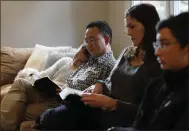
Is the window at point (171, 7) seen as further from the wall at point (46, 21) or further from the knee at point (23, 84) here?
the knee at point (23, 84)

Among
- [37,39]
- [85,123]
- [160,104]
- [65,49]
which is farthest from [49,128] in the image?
[37,39]

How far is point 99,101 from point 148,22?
0.45 meters

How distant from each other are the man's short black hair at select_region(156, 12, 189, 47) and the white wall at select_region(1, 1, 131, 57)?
228cm

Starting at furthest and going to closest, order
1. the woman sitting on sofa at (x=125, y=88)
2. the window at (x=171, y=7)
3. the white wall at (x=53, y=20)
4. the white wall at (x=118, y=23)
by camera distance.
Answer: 1. the white wall at (x=53, y=20)
2. the white wall at (x=118, y=23)
3. the window at (x=171, y=7)
4. the woman sitting on sofa at (x=125, y=88)

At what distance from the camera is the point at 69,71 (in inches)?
96.3

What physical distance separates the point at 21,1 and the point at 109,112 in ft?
8.20

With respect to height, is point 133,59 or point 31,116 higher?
point 133,59

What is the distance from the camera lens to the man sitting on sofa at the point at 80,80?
6.46 feet

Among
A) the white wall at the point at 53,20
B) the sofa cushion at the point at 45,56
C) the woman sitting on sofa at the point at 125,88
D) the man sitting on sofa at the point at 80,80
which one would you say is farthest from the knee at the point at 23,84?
the white wall at the point at 53,20

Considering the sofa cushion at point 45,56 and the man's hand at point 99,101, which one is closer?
the man's hand at point 99,101

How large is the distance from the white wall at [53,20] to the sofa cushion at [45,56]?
0.45 meters

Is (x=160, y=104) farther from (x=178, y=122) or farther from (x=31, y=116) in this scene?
(x=31, y=116)

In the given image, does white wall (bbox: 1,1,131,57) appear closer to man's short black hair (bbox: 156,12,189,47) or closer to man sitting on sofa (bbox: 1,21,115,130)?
man sitting on sofa (bbox: 1,21,115,130)

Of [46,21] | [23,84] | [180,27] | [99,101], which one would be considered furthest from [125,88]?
[46,21]
